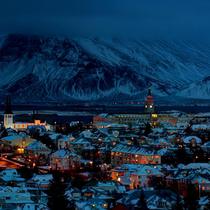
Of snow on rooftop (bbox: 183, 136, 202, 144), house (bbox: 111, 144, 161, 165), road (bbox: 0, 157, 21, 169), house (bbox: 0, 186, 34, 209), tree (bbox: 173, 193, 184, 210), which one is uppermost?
snow on rooftop (bbox: 183, 136, 202, 144)

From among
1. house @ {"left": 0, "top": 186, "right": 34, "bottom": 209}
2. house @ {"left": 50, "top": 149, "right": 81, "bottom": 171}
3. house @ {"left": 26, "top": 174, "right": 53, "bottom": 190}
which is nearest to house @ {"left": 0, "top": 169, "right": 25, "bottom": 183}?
house @ {"left": 26, "top": 174, "right": 53, "bottom": 190}

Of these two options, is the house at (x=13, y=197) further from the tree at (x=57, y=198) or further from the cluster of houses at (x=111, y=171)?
the tree at (x=57, y=198)

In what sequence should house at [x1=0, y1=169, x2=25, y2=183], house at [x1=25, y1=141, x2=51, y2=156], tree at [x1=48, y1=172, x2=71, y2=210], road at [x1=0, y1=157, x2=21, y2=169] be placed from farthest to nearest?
house at [x1=25, y1=141, x2=51, y2=156] → road at [x1=0, y1=157, x2=21, y2=169] → house at [x1=0, y1=169, x2=25, y2=183] → tree at [x1=48, y1=172, x2=71, y2=210]

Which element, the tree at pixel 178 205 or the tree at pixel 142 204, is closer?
the tree at pixel 178 205

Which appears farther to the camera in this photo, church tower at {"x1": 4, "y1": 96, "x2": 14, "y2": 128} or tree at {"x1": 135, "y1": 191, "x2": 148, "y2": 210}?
church tower at {"x1": 4, "y1": 96, "x2": 14, "y2": 128}

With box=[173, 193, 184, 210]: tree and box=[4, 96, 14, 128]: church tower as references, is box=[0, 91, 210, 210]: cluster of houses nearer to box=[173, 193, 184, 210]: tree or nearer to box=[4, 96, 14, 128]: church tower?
box=[173, 193, 184, 210]: tree

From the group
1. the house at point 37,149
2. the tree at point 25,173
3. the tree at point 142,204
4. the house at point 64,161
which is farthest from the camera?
the house at point 37,149

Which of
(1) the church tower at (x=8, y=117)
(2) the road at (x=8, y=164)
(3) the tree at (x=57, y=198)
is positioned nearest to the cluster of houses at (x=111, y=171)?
(3) the tree at (x=57, y=198)

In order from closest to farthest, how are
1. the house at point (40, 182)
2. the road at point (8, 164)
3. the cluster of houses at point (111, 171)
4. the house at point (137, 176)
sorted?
1. the cluster of houses at point (111, 171)
2. the house at point (40, 182)
3. the house at point (137, 176)
4. the road at point (8, 164)

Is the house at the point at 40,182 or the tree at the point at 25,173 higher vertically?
the tree at the point at 25,173

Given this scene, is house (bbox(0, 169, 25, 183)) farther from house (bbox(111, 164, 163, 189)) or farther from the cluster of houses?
house (bbox(111, 164, 163, 189))

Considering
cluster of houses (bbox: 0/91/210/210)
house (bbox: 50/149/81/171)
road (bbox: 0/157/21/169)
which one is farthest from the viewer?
house (bbox: 50/149/81/171)

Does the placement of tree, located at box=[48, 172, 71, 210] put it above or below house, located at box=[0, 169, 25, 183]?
below
